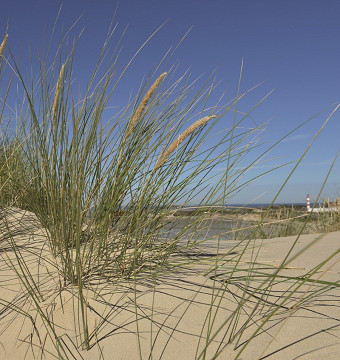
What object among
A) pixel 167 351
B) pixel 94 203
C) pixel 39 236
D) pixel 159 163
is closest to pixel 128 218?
pixel 94 203

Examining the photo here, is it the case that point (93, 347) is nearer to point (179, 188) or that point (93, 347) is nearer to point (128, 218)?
point (128, 218)

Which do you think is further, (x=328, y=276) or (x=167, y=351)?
(x=328, y=276)

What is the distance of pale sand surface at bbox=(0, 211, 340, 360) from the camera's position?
891 millimetres

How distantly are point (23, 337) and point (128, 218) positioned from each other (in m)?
0.57

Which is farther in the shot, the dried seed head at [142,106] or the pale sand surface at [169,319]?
the dried seed head at [142,106]

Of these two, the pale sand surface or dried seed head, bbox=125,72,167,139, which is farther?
dried seed head, bbox=125,72,167,139

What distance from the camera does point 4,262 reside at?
1.44 m

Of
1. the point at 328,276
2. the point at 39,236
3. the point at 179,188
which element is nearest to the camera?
the point at 328,276

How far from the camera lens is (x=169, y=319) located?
105 cm

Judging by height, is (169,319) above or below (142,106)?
below

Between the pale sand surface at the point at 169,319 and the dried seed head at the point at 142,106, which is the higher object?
the dried seed head at the point at 142,106

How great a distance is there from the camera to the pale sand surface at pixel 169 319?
0.89 meters

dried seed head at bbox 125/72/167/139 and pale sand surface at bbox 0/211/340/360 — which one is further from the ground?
dried seed head at bbox 125/72/167/139

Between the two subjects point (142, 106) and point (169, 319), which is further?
point (142, 106)
